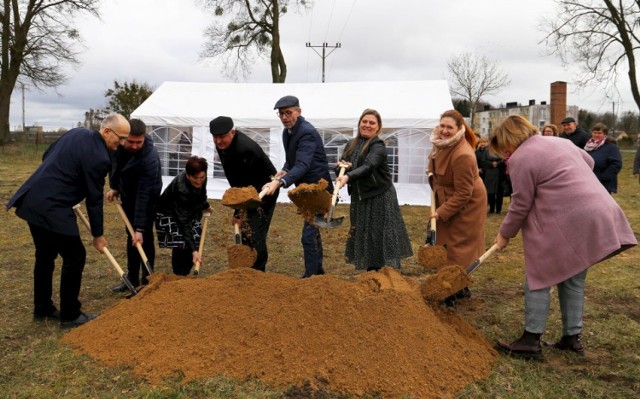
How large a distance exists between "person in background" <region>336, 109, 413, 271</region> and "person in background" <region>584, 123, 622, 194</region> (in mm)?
4513

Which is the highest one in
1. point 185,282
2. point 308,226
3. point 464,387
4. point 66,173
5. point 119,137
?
point 119,137

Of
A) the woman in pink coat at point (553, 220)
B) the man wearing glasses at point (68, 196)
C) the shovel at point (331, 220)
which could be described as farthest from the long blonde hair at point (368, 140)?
the man wearing glasses at point (68, 196)

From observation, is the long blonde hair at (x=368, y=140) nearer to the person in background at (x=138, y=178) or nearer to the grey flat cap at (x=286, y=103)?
the grey flat cap at (x=286, y=103)

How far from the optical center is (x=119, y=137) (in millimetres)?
3768

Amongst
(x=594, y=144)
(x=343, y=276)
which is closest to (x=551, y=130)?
(x=594, y=144)

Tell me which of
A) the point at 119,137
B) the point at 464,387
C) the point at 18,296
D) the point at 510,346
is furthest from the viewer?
the point at 18,296

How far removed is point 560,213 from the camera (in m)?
3.20

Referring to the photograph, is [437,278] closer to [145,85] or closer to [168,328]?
[168,328]

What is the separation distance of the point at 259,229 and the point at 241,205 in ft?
1.83

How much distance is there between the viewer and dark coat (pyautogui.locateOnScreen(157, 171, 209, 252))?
4500 mm

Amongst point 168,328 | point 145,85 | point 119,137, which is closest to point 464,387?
point 168,328

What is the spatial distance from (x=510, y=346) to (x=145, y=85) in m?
30.7

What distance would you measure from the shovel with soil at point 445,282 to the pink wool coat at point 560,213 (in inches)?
15.4

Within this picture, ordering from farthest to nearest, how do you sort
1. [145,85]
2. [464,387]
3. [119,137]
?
[145,85] < [119,137] < [464,387]
